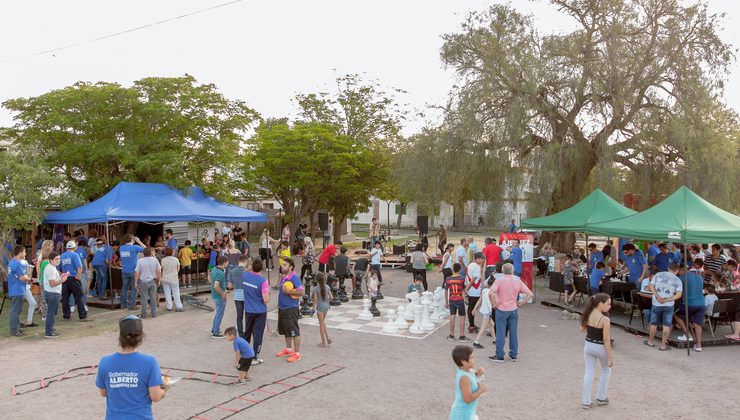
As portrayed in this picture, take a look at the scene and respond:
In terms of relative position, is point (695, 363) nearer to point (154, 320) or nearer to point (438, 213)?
point (154, 320)

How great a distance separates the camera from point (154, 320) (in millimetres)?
11094

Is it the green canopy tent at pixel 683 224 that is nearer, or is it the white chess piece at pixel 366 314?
the green canopy tent at pixel 683 224

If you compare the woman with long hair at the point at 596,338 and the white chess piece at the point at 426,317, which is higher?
the woman with long hair at the point at 596,338

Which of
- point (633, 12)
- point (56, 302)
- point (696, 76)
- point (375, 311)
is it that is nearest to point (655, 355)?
point (375, 311)

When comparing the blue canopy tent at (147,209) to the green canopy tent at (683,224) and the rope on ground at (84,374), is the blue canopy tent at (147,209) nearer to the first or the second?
the rope on ground at (84,374)

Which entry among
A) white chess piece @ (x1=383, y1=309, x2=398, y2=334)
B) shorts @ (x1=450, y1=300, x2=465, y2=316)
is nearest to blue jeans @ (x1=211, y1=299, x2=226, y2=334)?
white chess piece @ (x1=383, y1=309, x2=398, y2=334)

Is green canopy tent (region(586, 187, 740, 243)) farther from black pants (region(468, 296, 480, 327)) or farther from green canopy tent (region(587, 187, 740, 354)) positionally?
black pants (region(468, 296, 480, 327))

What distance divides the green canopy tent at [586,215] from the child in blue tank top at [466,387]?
8874 millimetres

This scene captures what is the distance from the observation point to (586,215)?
521 inches

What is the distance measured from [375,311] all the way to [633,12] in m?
14.7

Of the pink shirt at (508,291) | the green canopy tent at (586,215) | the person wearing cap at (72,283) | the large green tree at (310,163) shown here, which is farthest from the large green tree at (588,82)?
the person wearing cap at (72,283)

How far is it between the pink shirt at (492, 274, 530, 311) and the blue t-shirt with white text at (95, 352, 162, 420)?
5.60 metres

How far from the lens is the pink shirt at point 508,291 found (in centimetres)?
806

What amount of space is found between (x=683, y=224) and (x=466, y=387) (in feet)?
23.0
